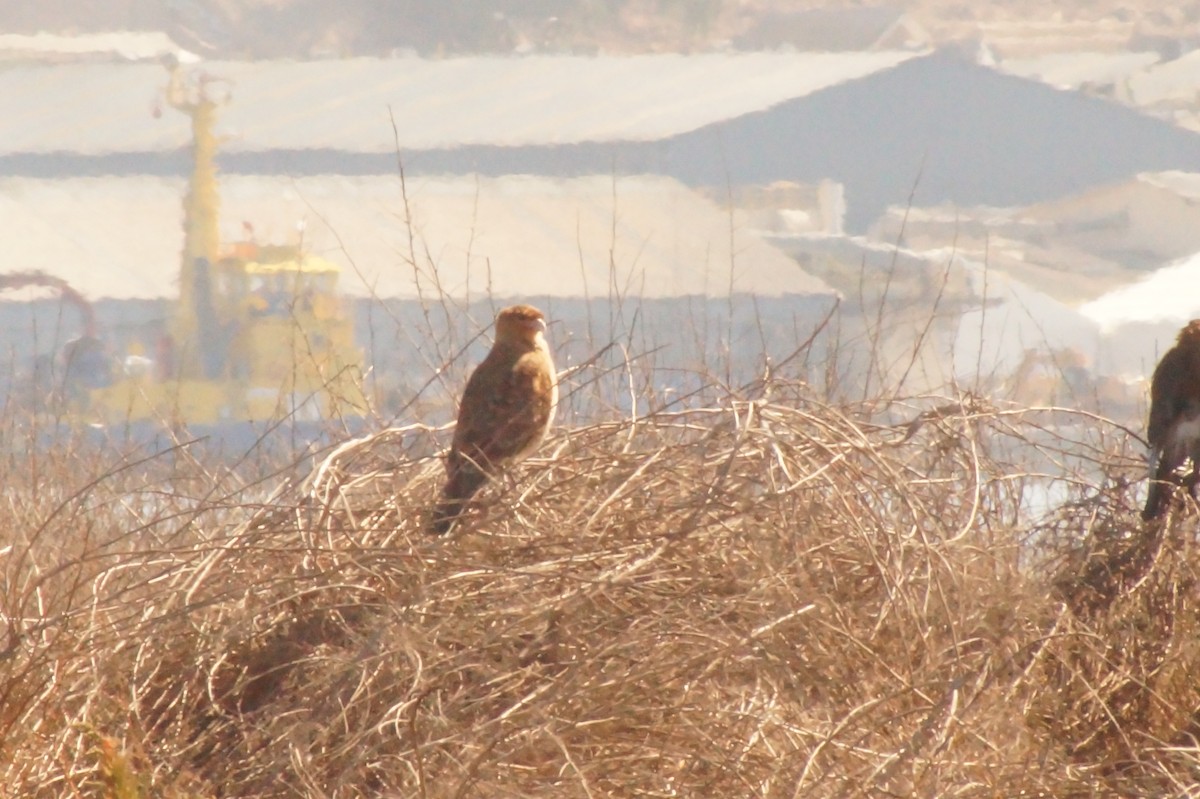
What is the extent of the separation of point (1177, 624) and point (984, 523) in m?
0.66

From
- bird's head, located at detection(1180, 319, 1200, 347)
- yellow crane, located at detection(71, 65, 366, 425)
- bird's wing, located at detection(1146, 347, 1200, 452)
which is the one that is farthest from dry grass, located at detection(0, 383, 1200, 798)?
yellow crane, located at detection(71, 65, 366, 425)

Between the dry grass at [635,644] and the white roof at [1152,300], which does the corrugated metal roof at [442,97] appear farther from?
the dry grass at [635,644]

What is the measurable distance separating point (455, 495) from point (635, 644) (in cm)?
92

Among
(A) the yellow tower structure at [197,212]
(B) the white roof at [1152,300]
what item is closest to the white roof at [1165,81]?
(B) the white roof at [1152,300]

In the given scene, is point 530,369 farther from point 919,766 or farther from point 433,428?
point 919,766

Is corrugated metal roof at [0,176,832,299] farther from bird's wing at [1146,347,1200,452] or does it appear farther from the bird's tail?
the bird's tail

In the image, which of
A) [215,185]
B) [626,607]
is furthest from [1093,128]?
[626,607]

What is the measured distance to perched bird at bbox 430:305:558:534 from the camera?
178 inches

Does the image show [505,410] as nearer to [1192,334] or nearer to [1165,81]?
[1192,334]

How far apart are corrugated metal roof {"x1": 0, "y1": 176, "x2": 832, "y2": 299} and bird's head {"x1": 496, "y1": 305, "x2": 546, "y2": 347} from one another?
278 inches

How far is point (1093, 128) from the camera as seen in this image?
19031mm

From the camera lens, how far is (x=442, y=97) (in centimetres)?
1970

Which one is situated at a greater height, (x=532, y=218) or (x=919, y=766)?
(x=532, y=218)

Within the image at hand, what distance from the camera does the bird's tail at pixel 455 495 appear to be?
377 cm
